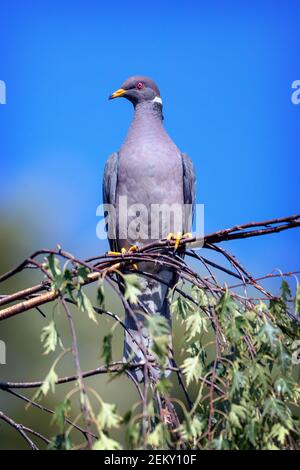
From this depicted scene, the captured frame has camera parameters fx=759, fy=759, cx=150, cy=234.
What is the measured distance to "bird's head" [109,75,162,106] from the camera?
22.6ft

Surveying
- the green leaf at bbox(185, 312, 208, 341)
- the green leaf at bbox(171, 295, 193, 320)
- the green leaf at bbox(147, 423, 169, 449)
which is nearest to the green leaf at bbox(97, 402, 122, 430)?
the green leaf at bbox(147, 423, 169, 449)

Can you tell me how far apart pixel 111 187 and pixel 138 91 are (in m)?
1.11

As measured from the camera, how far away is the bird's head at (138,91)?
6.89 metres

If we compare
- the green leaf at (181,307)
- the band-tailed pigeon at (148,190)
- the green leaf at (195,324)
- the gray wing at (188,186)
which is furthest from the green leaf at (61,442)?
the gray wing at (188,186)

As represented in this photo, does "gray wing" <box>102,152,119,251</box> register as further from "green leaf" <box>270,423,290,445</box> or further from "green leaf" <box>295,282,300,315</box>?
"green leaf" <box>270,423,290,445</box>

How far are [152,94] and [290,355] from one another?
12.8 feet

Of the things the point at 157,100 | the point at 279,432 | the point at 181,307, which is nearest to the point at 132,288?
the point at 279,432

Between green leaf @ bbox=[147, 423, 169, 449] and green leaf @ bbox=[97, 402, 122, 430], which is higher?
green leaf @ bbox=[97, 402, 122, 430]

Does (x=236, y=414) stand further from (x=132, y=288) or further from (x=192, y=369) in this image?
(x=132, y=288)

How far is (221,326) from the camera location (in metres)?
3.85

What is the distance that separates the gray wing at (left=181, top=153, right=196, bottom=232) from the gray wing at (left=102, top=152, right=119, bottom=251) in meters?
0.58

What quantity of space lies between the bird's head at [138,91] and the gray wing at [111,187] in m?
0.73

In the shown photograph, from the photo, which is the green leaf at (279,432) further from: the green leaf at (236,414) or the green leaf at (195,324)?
the green leaf at (195,324)

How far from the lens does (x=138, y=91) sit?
6.92 m
